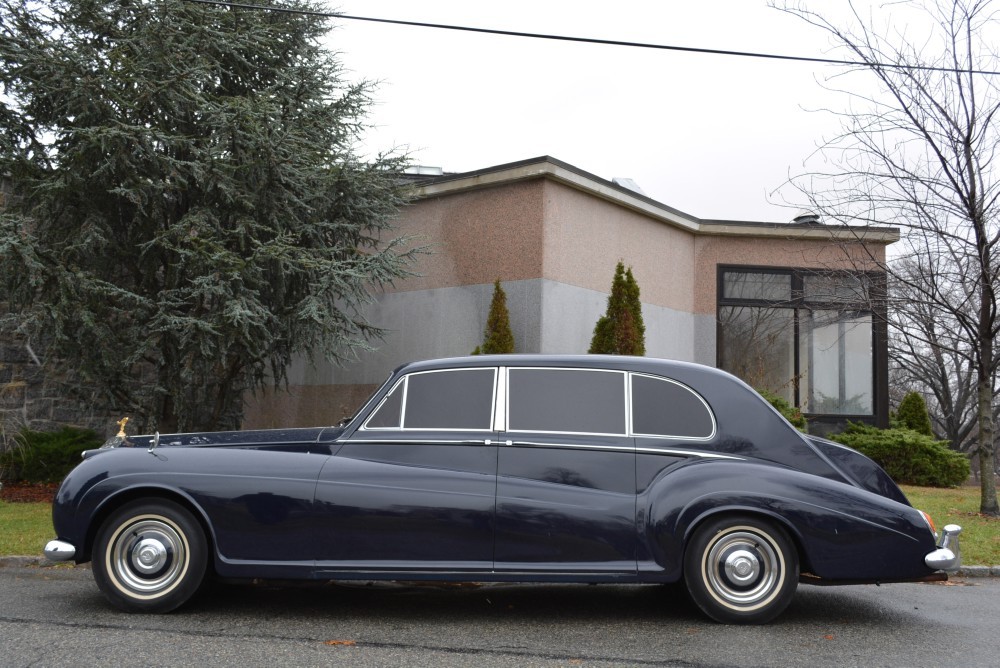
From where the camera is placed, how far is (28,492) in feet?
38.7

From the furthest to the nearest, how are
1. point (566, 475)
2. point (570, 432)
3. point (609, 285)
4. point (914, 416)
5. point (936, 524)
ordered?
point (914, 416), point (609, 285), point (936, 524), point (570, 432), point (566, 475)

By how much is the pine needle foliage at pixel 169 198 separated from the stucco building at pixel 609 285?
62.5 inches

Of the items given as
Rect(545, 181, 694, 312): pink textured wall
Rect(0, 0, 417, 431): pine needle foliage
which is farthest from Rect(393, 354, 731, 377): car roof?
Rect(545, 181, 694, 312): pink textured wall

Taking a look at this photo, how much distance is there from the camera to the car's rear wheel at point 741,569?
5.32 metres

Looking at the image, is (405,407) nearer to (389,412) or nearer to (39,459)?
(389,412)

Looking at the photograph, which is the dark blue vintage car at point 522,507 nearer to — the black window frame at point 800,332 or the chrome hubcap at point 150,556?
the chrome hubcap at point 150,556

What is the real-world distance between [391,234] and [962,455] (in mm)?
9968

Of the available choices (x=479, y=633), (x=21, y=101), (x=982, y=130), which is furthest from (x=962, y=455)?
(x=21, y=101)

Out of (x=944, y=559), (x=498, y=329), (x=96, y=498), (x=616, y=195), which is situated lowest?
(x=944, y=559)

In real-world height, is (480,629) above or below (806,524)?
below

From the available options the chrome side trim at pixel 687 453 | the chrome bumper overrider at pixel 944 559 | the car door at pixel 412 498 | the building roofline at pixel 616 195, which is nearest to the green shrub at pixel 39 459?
the building roofline at pixel 616 195

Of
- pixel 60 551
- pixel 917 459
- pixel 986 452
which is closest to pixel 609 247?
pixel 986 452

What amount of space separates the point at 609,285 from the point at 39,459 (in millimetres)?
8641

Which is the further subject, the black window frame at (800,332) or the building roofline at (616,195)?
the black window frame at (800,332)
